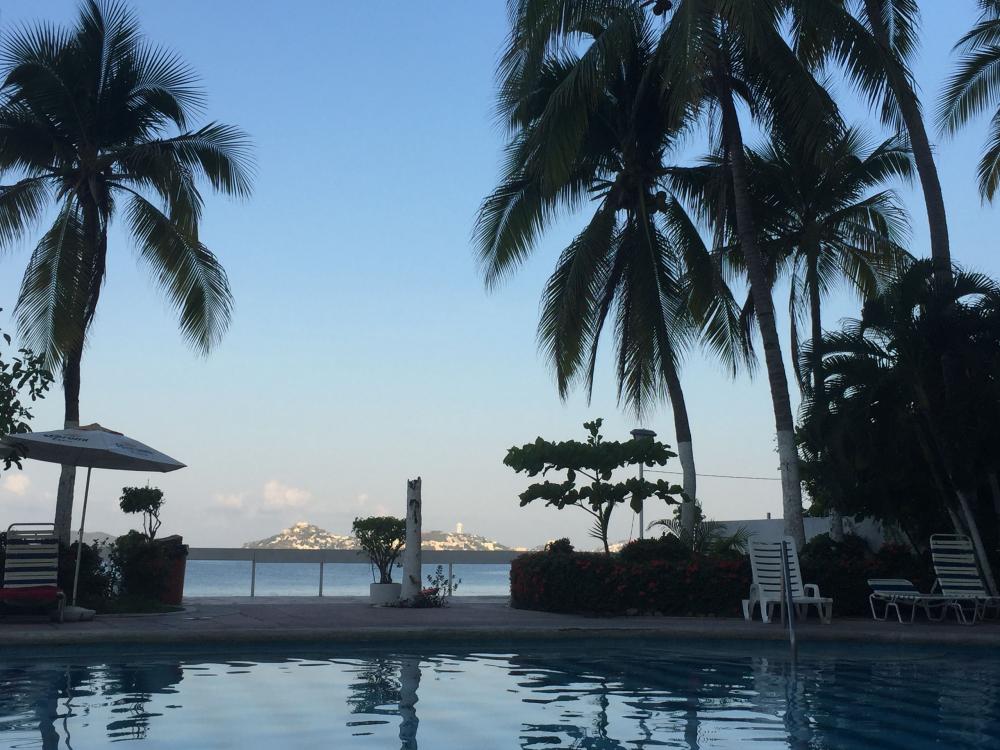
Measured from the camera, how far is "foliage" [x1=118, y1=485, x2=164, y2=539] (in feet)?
49.2

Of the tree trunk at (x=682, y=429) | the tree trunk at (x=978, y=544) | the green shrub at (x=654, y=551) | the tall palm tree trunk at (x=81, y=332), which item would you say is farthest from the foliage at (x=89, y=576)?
the tree trunk at (x=978, y=544)

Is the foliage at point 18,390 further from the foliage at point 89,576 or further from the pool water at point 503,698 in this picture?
the pool water at point 503,698

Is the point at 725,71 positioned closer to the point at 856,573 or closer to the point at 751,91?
the point at 751,91

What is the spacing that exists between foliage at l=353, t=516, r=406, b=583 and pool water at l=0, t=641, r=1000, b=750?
5.87 metres

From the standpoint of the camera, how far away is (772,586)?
44.4 ft

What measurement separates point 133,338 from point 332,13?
283 inches

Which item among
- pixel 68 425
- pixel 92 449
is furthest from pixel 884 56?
pixel 68 425

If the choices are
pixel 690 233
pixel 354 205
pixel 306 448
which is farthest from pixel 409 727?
pixel 306 448

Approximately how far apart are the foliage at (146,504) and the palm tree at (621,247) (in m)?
7.51

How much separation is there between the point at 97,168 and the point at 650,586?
11.0 meters

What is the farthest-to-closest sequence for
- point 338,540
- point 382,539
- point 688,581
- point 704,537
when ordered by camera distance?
point 338,540 < point 704,537 < point 382,539 < point 688,581

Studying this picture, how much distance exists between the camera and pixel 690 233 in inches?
732

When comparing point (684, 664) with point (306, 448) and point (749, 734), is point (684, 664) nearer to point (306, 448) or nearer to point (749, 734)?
point (749, 734)

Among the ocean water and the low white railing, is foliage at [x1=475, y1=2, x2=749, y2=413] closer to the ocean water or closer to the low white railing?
the low white railing
